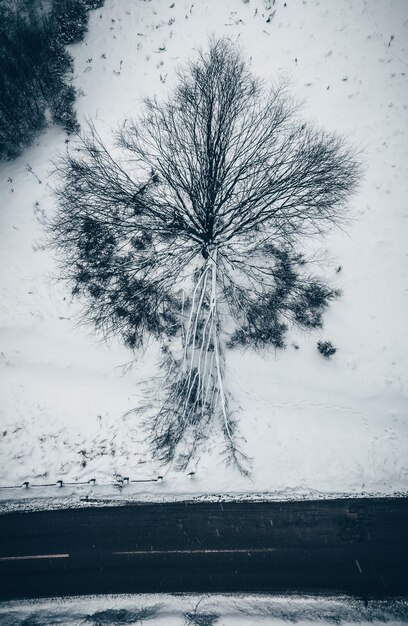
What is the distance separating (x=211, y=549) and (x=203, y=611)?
6.52 feet

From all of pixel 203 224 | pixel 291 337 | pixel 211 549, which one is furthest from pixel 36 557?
pixel 203 224

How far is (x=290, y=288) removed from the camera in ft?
45.6

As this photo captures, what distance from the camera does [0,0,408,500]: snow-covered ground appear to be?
13.9 m

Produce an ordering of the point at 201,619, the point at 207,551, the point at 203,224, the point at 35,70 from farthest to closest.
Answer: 1. the point at 35,70
2. the point at 207,551
3. the point at 201,619
4. the point at 203,224

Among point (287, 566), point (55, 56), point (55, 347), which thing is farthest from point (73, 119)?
point (287, 566)

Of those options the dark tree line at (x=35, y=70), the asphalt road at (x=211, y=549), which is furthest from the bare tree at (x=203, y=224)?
the dark tree line at (x=35, y=70)

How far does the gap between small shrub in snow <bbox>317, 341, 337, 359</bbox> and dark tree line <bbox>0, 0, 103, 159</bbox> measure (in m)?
16.7

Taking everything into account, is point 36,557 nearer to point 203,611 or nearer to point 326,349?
point 203,611

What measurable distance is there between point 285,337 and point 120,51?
1806cm

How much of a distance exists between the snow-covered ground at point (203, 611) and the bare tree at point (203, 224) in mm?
4742

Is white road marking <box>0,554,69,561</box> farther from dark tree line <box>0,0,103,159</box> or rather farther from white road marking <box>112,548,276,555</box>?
dark tree line <box>0,0,103,159</box>

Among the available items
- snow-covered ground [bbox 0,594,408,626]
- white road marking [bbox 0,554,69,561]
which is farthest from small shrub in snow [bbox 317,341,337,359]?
white road marking [bbox 0,554,69,561]

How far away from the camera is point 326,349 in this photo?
14.5 m

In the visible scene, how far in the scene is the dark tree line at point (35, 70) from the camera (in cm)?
1739
